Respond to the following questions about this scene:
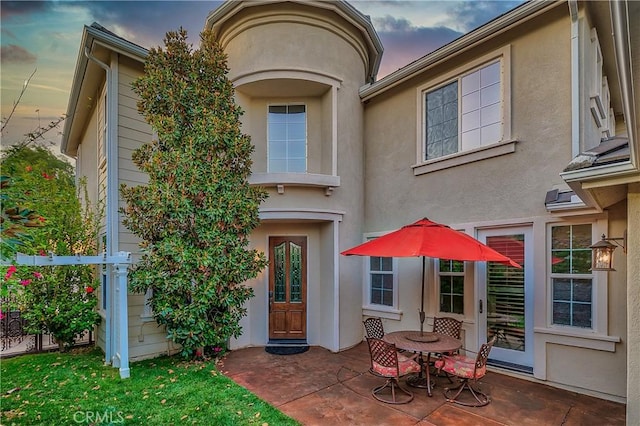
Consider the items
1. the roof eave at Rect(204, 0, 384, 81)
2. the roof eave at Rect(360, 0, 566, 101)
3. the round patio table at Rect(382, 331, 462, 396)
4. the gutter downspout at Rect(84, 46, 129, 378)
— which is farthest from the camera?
the roof eave at Rect(204, 0, 384, 81)

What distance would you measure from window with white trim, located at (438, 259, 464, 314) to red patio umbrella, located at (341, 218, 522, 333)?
1688 millimetres

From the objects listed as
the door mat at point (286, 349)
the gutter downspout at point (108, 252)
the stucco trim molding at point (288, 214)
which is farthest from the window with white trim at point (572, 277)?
the gutter downspout at point (108, 252)

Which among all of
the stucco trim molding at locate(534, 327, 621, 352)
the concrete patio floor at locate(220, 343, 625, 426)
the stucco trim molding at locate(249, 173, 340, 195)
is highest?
the stucco trim molding at locate(249, 173, 340, 195)

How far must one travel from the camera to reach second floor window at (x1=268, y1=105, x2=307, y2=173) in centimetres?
861

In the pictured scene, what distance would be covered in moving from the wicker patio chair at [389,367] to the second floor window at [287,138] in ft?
15.8

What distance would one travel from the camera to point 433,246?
5.10 meters

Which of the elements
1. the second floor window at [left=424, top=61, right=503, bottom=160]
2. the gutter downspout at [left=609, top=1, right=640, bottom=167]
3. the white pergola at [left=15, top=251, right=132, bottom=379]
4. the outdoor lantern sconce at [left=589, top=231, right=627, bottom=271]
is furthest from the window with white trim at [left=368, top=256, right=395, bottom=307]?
the gutter downspout at [left=609, top=1, right=640, bottom=167]

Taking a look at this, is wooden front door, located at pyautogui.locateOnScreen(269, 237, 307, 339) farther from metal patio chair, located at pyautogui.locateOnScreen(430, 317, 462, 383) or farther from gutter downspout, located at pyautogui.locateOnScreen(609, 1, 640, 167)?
gutter downspout, located at pyautogui.locateOnScreen(609, 1, 640, 167)

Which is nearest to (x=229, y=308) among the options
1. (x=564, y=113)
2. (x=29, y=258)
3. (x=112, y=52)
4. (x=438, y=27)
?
(x=29, y=258)

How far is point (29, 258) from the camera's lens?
5.46m

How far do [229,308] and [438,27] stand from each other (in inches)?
363

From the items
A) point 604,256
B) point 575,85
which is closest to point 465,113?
point 575,85

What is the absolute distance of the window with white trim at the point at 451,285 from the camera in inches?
274

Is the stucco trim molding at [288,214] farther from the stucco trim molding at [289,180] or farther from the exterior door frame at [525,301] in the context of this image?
the exterior door frame at [525,301]
